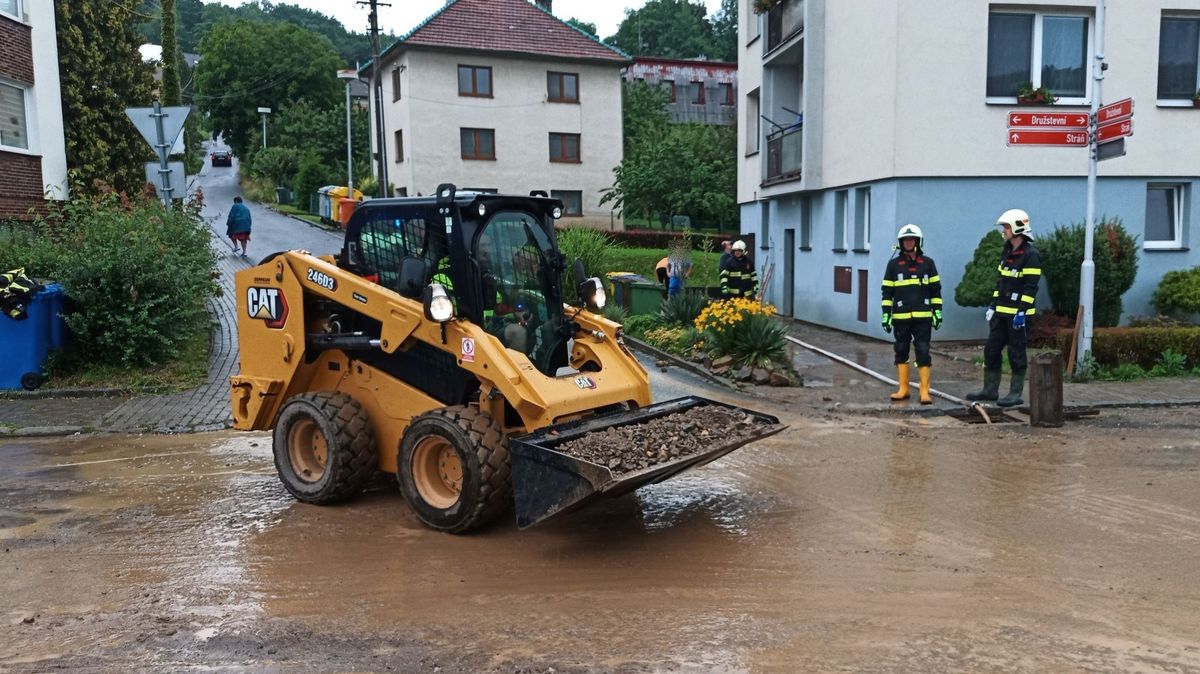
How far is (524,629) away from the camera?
466 cm

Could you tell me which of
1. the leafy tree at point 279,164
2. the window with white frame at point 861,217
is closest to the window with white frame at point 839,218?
the window with white frame at point 861,217

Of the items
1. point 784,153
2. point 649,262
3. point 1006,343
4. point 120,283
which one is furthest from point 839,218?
point 120,283

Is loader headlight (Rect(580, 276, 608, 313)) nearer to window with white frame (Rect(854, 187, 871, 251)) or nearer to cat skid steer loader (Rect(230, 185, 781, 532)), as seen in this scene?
cat skid steer loader (Rect(230, 185, 781, 532))

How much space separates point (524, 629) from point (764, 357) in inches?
314

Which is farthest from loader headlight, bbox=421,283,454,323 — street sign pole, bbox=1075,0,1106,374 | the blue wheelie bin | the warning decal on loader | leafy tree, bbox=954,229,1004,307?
leafy tree, bbox=954,229,1004,307

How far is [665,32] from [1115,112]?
253 feet

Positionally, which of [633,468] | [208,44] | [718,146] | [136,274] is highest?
[208,44]

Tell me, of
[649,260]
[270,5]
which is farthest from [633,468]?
[270,5]

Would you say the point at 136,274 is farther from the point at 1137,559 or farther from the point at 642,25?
the point at 642,25

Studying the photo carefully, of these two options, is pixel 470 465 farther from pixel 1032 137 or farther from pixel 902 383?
pixel 1032 137

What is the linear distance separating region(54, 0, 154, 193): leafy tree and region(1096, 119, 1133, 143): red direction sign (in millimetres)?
18140

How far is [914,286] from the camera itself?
1054 centimetres

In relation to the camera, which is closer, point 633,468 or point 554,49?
point 633,468

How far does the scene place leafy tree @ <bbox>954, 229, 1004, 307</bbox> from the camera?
46.7 feet
